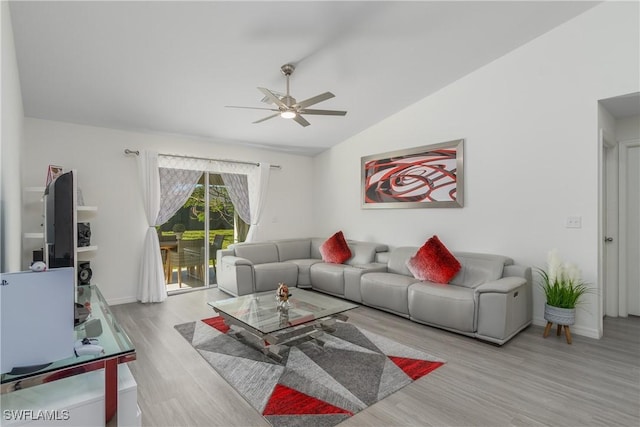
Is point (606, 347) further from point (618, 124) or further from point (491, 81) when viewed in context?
point (491, 81)

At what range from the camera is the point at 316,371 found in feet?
8.38

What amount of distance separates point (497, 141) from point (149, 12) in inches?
151

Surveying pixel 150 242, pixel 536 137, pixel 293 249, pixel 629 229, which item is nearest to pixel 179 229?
pixel 150 242

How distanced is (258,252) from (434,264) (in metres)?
2.79

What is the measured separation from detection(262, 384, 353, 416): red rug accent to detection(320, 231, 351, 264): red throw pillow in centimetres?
291

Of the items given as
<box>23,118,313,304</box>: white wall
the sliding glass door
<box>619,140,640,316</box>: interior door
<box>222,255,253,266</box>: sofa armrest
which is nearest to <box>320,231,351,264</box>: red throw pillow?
<box>222,255,253,266</box>: sofa armrest

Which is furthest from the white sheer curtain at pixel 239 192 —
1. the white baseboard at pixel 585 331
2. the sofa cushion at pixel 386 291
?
the white baseboard at pixel 585 331

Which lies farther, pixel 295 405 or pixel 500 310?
pixel 500 310

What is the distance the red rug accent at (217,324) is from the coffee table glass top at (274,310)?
0.29m

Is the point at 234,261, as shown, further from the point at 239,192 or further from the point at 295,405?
the point at 295,405

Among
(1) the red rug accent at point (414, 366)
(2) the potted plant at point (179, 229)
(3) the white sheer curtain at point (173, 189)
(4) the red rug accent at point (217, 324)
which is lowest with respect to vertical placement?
(1) the red rug accent at point (414, 366)

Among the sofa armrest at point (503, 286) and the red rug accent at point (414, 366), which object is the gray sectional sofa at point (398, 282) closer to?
the sofa armrest at point (503, 286)

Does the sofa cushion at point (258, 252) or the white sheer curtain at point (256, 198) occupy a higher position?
the white sheer curtain at point (256, 198)

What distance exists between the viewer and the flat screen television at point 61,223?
1.79 meters
